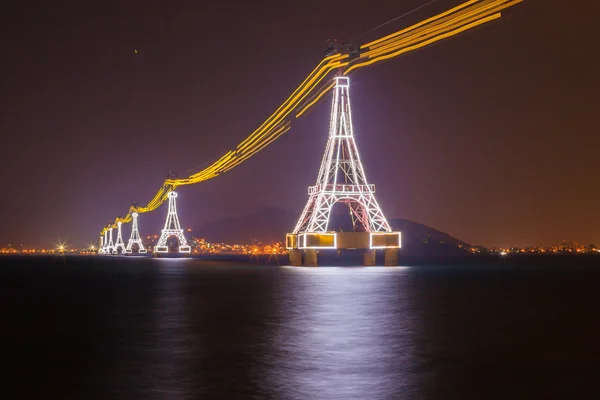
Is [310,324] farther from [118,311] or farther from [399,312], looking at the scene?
[118,311]

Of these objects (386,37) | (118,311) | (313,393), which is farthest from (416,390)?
(386,37)

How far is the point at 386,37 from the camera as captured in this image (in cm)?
5238

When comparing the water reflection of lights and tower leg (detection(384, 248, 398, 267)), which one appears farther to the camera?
tower leg (detection(384, 248, 398, 267))

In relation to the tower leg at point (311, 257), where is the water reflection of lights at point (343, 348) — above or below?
below

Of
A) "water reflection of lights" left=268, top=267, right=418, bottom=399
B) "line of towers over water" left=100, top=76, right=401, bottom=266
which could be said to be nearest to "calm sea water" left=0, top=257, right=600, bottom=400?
"water reflection of lights" left=268, top=267, right=418, bottom=399

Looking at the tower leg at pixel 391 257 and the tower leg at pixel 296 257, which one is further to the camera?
the tower leg at pixel 296 257

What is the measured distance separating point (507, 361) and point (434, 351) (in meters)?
2.50

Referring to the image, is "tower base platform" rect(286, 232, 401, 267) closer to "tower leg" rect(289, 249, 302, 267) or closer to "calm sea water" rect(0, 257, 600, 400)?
"tower leg" rect(289, 249, 302, 267)

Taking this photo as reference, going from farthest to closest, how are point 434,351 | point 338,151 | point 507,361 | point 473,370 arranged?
point 338,151, point 434,351, point 507,361, point 473,370

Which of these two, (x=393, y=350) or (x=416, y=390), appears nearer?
(x=416, y=390)

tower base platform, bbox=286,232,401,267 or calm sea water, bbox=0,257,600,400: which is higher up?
tower base platform, bbox=286,232,401,267

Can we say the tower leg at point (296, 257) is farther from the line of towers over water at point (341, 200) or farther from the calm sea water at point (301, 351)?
the calm sea water at point (301, 351)

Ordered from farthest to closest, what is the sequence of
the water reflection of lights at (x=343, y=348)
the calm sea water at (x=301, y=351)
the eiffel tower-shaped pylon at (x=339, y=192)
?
the eiffel tower-shaped pylon at (x=339, y=192), the water reflection of lights at (x=343, y=348), the calm sea water at (x=301, y=351)

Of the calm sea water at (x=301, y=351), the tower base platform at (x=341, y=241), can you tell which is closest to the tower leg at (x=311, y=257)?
the tower base platform at (x=341, y=241)
